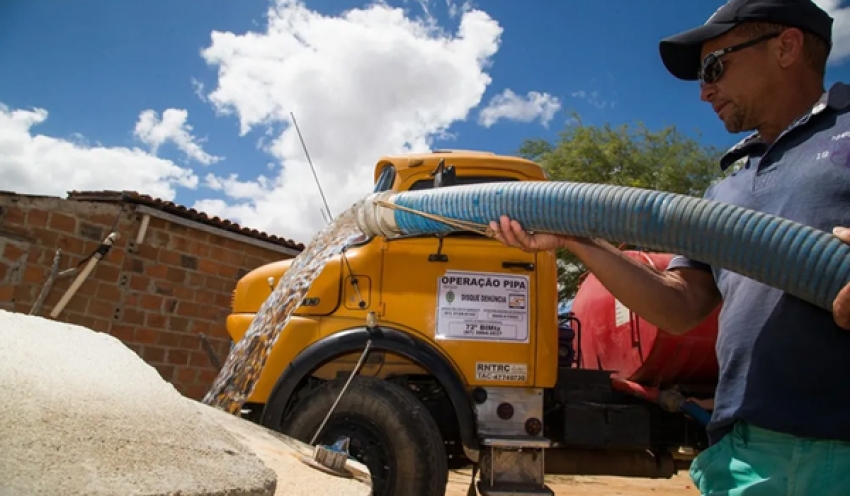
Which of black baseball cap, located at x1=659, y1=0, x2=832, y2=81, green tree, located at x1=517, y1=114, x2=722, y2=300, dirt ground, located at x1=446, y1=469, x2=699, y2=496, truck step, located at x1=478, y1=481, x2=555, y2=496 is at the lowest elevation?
dirt ground, located at x1=446, y1=469, x2=699, y2=496

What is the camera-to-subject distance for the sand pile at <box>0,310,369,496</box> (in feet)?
4.09

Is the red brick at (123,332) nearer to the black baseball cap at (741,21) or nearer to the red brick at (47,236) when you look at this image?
the red brick at (47,236)

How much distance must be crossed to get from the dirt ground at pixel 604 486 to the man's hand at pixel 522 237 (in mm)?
5551

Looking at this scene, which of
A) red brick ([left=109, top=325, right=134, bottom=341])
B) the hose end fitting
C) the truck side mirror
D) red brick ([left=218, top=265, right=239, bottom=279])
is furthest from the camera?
red brick ([left=218, top=265, right=239, bottom=279])

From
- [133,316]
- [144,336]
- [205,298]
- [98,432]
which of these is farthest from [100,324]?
[98,432]

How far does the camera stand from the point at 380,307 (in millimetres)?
4027

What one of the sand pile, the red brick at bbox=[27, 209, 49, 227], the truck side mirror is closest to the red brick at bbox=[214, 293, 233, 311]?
the red brick at bbox=[27, 209, 49, 227]

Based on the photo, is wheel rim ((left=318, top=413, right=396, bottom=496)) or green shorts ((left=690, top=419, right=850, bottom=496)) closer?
green shorts ((left=690, top=419, right=850, bottom=496))

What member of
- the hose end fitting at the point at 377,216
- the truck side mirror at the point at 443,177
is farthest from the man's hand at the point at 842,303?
the truck side mirror at the point at 443,177

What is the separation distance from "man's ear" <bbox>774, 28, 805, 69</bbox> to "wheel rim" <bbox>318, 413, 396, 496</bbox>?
2820 millimetres

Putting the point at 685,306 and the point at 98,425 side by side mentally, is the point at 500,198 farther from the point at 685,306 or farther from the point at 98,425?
the point at 98,425

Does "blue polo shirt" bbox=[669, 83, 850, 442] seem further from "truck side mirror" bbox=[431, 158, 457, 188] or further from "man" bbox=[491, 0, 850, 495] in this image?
"truck side mirror" bbox=[431, 158, 457, 188]

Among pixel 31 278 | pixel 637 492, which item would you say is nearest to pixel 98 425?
pixel 31 278

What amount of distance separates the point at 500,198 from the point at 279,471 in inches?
47.8
